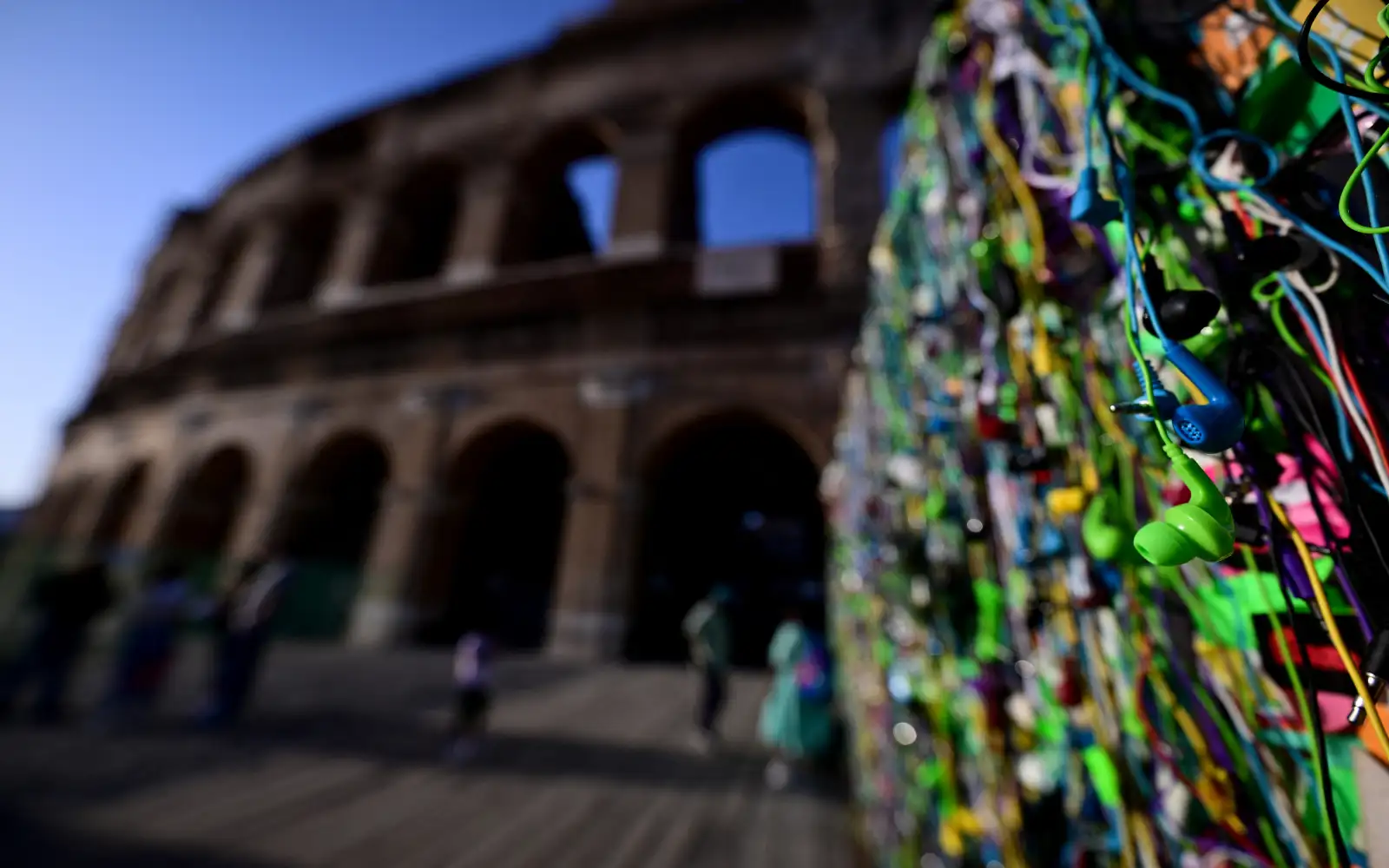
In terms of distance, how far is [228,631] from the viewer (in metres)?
4.53

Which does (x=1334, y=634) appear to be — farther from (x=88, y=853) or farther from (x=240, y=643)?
(x=240, y=643)

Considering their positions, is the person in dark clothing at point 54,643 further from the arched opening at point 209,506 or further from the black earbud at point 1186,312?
the arched opening at point 209,506

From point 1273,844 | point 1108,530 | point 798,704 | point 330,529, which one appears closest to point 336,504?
point 330,529

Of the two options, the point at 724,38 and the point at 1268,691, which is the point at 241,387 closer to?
the point at 724,38

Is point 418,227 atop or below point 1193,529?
atop

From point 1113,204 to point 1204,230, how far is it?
0.18 m

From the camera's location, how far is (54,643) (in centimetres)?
421

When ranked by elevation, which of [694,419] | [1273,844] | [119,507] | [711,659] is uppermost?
[694,419]

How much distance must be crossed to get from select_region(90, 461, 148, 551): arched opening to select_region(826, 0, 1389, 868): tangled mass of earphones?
18.1m

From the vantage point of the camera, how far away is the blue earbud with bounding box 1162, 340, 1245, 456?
0.59 metres

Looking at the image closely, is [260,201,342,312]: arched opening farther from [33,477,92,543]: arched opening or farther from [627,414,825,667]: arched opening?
[627,414,825,667]: arched opening

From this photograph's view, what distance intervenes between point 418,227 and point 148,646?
38.1 feet

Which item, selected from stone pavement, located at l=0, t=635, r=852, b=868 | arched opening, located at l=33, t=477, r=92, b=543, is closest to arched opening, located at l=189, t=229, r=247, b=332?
arched opening, located at l=33, t=477, r=92, b=543

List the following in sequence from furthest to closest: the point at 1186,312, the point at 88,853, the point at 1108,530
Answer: the point at 88,853 → the point at 1108,530 → the point at 1186,312
